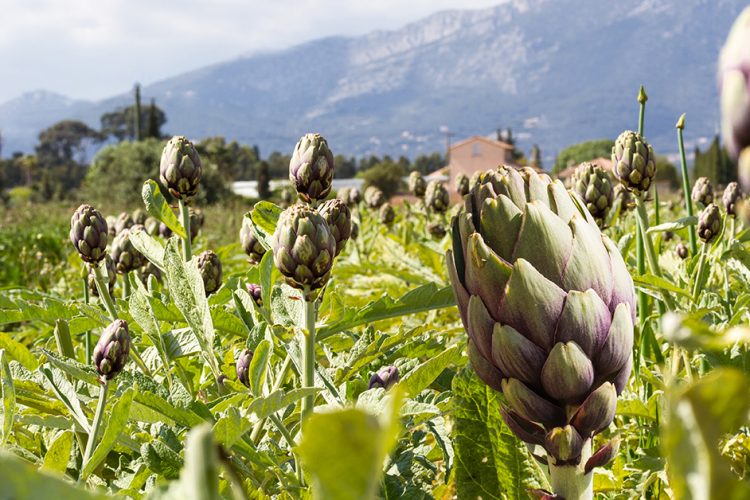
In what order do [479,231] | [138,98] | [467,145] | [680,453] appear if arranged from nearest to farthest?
[680,453], [479,231], [138,98], [467,145]

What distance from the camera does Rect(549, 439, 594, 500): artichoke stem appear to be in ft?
1.67

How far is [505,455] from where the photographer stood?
61 cm

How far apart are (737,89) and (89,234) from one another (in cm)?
82

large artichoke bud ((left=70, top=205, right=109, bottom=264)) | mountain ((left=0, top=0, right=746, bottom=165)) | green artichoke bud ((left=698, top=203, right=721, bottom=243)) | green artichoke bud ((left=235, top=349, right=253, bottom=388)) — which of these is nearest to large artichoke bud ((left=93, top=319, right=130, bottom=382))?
green artichoke bud ((left=235, top=349, right=253, bottom=388))

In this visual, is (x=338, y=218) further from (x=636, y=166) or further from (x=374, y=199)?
(x=374, y=199)

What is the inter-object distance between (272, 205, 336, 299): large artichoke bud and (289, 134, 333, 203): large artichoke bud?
8.6 inches

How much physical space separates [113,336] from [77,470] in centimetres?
19

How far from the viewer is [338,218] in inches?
29.2

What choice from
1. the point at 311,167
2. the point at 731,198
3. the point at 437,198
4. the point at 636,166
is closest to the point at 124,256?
the point at 311,167

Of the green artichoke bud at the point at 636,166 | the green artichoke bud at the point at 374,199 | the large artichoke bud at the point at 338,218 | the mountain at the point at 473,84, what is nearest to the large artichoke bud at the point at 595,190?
the green artichoke bud at the point at 636,166

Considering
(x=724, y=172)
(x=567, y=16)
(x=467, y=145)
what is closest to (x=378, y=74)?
(x=567, y=16)

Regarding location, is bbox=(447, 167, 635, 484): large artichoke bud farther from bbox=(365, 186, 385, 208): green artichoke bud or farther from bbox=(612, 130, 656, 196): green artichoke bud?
bbox=(365, 186, 385, 208): green artichoke bud

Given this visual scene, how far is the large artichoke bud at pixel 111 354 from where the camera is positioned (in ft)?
2.03

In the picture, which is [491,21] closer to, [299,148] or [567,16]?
[567,16]
